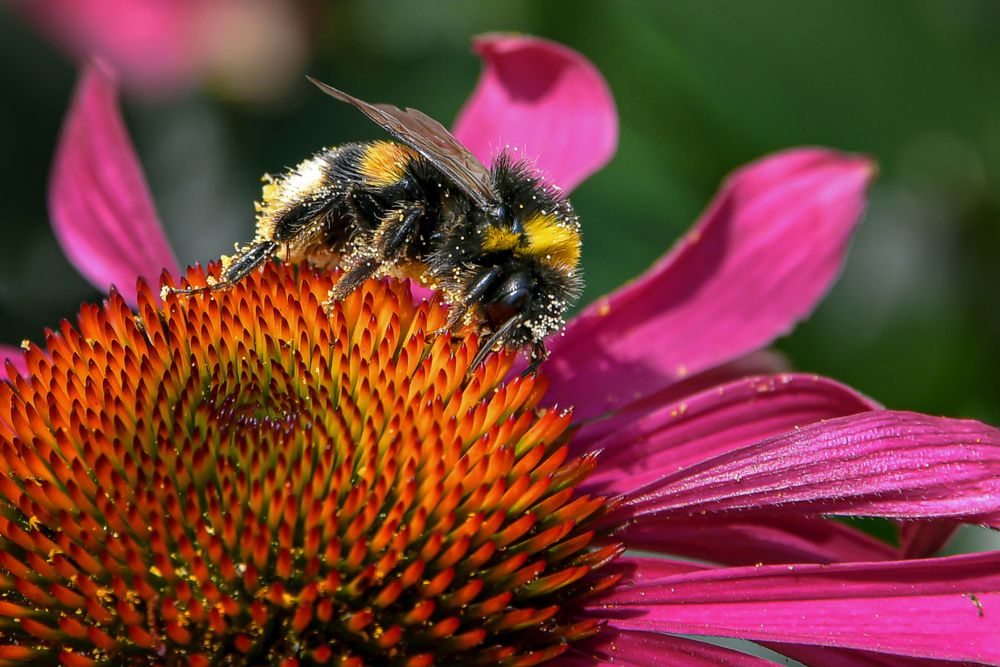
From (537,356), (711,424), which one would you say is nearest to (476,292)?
(537,356)

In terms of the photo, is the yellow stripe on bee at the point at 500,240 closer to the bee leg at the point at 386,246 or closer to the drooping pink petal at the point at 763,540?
the bee leg at the point at 386,246

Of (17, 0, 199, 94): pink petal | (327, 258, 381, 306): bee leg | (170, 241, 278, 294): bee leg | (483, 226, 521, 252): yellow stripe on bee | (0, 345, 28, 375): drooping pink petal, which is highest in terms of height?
(17, 0, 199, 94): pink petal

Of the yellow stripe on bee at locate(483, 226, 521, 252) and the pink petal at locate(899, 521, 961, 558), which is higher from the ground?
the yellow stripe on bee at locate(483, 226, 521, 252)

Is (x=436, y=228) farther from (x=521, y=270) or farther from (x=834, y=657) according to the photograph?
(x=834, y=657)

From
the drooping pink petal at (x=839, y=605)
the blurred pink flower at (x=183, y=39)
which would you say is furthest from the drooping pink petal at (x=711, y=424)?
the blurred pink flower at (x=183, y=39)

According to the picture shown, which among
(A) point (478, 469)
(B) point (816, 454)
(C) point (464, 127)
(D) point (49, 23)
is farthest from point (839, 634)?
(D) point (49, 23)

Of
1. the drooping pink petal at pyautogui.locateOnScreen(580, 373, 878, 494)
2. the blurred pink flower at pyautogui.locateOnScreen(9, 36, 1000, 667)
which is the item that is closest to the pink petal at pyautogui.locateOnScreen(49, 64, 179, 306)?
the blurred pink flower at pyautogui.locateOnScreen(9, 36, 1000, 667)

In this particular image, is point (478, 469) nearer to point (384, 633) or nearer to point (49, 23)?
point (384, 633)

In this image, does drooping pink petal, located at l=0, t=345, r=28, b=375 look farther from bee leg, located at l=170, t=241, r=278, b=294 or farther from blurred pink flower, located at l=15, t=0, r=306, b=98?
blurred pink flower, located at l=15, t=0, r=306, b=98
